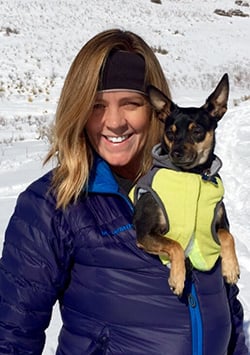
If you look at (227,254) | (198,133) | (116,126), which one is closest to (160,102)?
(116,126)

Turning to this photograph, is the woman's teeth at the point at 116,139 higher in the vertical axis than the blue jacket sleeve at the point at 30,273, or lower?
higher

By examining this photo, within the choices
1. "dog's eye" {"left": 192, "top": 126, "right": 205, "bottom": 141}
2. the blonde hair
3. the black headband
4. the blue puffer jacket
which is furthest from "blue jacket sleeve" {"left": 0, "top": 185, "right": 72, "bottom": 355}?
"dog's eye" {"left": 192, "top": 126, "right": 205, "bottom": 141}

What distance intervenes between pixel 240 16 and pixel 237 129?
2480 cm

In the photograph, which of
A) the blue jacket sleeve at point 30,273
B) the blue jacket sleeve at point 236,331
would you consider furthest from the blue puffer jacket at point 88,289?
the blue jacket sleeve at point 236,331

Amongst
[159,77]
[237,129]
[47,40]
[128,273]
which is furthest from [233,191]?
[47,40]

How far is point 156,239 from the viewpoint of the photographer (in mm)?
2285

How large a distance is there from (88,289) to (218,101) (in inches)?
56.9

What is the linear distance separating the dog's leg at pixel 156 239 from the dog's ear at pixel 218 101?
3.00 feet

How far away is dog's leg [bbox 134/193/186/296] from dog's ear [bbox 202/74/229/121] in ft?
3.00

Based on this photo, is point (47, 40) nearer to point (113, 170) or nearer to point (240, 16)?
point (240, 16)

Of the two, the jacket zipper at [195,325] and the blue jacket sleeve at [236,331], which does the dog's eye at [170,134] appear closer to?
the blue jacket sleeve at [236,331]

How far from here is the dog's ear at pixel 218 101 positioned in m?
2.99

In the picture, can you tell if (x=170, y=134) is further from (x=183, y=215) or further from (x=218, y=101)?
(x=183, y=215)

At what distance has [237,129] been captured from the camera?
1037cm
